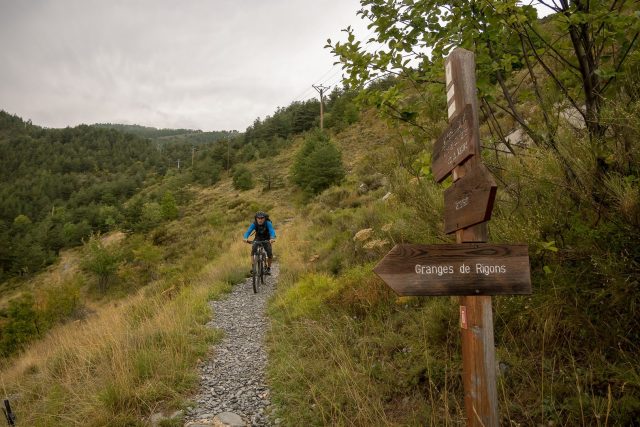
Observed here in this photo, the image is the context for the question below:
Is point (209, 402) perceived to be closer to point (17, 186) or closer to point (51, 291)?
point (51, 291)

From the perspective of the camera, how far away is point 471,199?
1.75m

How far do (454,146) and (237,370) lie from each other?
393 centimetres

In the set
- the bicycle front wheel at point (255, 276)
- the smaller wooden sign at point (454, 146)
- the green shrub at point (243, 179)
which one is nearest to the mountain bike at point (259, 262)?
the bicycle front wheel at point (255, 276)

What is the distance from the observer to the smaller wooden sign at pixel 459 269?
169 centimetres

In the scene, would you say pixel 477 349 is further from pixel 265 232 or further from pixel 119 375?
pixel 265 232

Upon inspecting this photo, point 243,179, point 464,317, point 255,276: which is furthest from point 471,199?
point 243,179

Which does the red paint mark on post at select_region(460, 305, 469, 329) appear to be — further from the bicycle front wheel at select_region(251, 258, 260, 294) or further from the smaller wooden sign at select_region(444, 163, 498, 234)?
the bicycle front wheel at select_region(251, 258, 260, 294)

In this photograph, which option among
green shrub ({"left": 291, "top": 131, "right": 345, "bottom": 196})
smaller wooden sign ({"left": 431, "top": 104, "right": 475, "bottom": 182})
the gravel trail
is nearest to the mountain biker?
the gravel trail

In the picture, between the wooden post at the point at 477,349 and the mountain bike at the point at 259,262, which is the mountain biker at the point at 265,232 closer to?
the mountain bike at the point at 259,262

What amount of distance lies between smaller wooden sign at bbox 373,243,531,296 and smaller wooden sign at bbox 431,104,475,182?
19.8 inches

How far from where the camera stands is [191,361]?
4.58 metres

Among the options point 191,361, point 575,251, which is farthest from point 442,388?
point 191,361

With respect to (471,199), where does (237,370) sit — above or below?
below

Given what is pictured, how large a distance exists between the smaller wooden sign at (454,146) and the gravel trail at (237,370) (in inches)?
113
